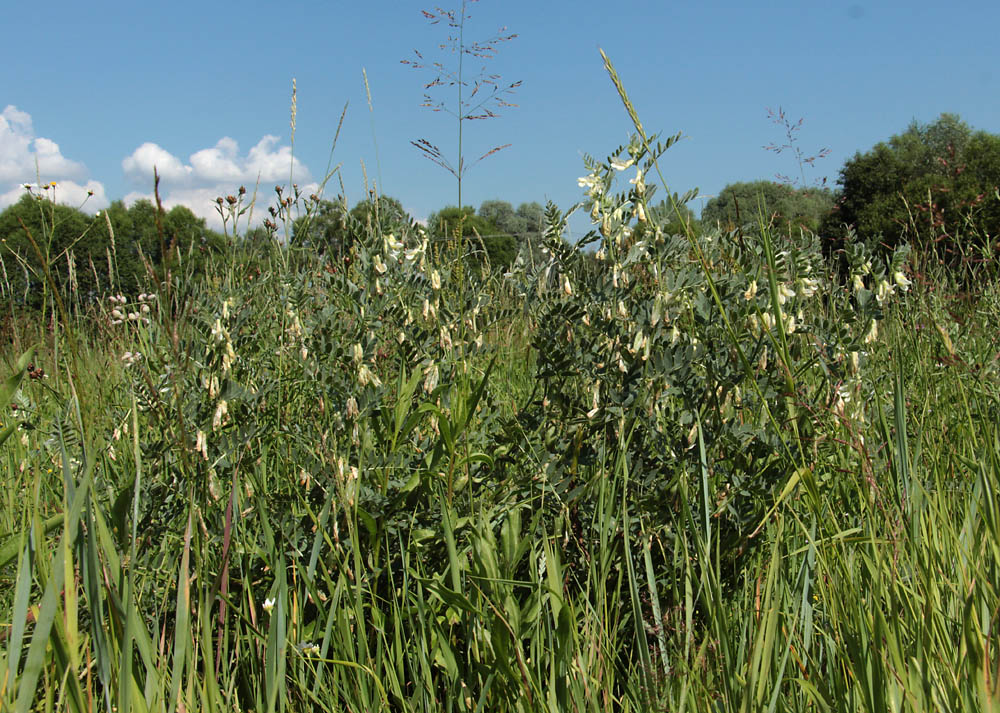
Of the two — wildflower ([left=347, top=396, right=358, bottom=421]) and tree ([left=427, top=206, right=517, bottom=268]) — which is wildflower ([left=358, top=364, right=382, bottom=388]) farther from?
tree ([left=427, top=206, right=517, bottom=268])

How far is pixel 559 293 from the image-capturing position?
1.84 meters

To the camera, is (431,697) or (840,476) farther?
(840,476)

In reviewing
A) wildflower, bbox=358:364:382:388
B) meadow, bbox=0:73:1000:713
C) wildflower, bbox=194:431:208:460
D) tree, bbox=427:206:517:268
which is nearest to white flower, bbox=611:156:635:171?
meadow, bbox=0:73:1000:713

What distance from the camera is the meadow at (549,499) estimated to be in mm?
1181

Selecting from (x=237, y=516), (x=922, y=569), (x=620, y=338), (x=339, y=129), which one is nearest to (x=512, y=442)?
(x=620, y=338)

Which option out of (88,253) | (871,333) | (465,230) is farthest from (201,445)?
(88,253)

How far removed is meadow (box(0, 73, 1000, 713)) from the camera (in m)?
1.18

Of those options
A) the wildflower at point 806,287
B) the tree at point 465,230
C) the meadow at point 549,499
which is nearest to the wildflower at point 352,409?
the meadow at point 549,499

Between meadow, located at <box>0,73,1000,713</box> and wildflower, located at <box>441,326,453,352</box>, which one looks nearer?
meadow, located at <box>0,73,1000,713</box>

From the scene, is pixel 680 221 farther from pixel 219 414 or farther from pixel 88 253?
pixel 88 253

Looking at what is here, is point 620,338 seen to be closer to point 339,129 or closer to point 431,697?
point 431,697

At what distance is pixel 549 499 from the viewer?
1721mm

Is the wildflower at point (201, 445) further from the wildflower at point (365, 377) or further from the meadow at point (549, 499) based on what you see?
the wildflower at point (365, 377)

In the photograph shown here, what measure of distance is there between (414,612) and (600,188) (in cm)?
115
